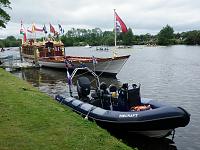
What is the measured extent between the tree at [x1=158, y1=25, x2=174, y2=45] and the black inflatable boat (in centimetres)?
16124

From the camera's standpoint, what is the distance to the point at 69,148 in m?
8.88

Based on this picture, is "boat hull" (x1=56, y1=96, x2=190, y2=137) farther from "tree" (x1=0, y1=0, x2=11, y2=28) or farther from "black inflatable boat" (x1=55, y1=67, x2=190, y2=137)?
"tree" (x1=0, y1=0, x2=11, y2=28)

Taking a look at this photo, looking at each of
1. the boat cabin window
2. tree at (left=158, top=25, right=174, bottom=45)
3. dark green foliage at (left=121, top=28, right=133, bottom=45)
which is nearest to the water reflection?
the boat cabin window

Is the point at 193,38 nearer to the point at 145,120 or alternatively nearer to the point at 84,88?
the point at 84,88

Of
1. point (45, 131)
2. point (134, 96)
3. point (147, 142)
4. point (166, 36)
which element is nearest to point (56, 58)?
point (134, 96)

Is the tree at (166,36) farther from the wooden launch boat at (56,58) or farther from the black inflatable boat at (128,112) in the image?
the black inflatable boat at (128,112)

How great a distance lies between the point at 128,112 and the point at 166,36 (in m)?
168

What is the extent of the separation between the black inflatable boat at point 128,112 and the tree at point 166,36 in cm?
16124

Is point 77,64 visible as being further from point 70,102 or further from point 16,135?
point 16,135

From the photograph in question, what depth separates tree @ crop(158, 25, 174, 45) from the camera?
173 meters

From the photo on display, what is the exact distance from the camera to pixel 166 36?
176000mm

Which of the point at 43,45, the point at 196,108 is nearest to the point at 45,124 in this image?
the point at 196,108

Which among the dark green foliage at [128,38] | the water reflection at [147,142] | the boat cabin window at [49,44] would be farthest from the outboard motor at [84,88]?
the dark green foliage at [128,38]

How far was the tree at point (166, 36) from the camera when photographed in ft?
568
